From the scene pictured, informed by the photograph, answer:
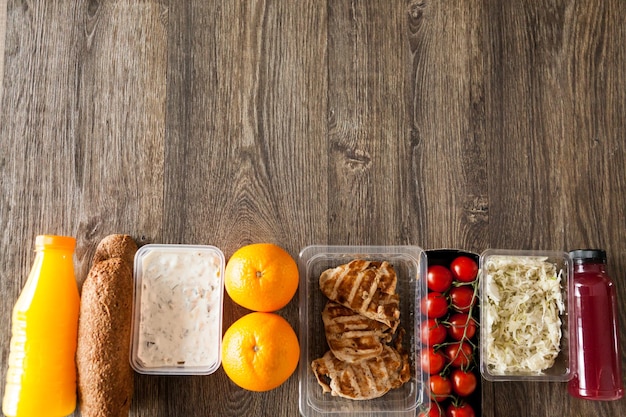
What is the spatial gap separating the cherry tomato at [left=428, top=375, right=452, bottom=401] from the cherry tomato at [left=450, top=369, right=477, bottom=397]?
15 millimetres

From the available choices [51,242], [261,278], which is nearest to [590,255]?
[261,278]

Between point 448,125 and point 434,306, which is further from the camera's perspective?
point 448,125

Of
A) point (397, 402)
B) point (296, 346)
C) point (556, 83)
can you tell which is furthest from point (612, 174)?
point (296, 346)

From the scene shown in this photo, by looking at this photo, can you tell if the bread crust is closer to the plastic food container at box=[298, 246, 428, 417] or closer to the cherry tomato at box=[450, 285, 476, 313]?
the plastic food container at box=[298, 246, 428, 417]

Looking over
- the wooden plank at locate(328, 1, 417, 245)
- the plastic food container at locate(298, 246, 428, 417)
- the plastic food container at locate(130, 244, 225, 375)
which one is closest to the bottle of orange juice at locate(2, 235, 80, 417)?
the plastic food container at locate(130, 244, 225, 375)

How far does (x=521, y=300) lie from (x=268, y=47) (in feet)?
2.71

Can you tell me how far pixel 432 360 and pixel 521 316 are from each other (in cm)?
22

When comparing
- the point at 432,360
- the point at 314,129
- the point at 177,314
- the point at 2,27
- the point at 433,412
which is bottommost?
the point at 433,412

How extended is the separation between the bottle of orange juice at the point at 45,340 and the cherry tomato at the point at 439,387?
766 millimetres

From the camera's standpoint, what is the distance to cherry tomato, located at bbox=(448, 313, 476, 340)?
1.20 m

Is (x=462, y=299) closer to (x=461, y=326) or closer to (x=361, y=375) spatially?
(x=461, y=326)

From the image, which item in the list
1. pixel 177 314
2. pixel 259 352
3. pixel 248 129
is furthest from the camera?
pixel 248 129

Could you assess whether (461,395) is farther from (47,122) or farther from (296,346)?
(47,122)

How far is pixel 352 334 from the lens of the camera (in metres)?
1.20
